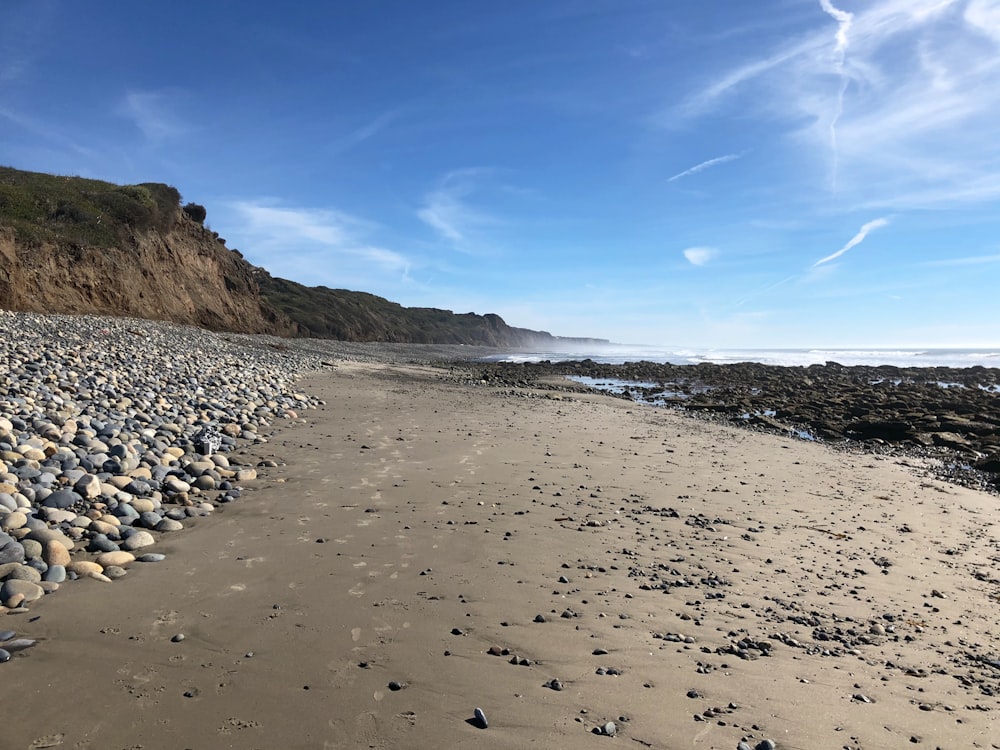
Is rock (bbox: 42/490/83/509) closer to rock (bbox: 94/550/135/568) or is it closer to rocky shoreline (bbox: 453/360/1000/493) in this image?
rock (bbox: 94/550/135/568)

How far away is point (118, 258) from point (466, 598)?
37.2 metres

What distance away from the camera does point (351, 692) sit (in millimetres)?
3039

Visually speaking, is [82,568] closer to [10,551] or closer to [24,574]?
[24,574]

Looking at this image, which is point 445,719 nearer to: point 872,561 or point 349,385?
point 872,561

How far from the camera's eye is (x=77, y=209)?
32750mm

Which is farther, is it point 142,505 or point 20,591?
point 142,505

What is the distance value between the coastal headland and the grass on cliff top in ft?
86.7

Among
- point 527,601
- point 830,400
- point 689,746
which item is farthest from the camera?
point 830,400

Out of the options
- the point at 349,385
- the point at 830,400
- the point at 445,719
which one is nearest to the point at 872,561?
the point at 445,719

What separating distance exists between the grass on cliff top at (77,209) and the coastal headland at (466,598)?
26.4m

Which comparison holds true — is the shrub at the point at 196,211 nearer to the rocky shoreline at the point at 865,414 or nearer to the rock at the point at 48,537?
the rocky shoreline at the point at 865,414

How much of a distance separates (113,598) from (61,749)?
1.62m

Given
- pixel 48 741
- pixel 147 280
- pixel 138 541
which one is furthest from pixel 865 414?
pixel 147 280

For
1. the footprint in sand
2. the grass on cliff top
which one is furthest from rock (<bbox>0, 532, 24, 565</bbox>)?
the grass on cliff top
